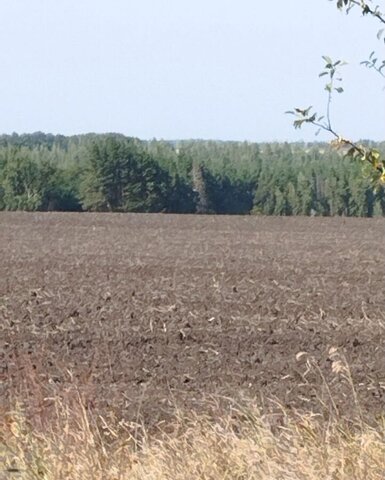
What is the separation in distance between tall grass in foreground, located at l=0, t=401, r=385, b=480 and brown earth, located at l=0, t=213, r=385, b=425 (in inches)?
17.8

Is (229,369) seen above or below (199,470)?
below

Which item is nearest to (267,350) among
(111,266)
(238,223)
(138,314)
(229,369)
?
(229,369)

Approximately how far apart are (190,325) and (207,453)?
8352 mm

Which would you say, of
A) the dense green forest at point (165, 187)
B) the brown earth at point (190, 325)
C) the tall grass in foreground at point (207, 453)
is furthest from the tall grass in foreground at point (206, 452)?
the dense green forest at point (165, 187)

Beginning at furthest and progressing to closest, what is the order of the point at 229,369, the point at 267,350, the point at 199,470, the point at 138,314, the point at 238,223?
the point at 238,223 → the point at 138,314 → the point at 267,350 → the point at 229,369 → the point at 199,470

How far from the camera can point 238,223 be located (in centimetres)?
4116

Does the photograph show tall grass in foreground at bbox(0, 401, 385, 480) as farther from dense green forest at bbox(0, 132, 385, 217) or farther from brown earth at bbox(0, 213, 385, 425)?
dense green forest at bbox(0, 132, 385, 217)

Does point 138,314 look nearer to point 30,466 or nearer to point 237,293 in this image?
point 237,293

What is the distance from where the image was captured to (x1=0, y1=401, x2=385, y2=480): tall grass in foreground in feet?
17.5

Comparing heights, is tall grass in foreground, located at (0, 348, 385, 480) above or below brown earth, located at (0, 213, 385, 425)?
above

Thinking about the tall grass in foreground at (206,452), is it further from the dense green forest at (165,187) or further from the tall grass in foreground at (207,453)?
the dense green forest at (165,187)

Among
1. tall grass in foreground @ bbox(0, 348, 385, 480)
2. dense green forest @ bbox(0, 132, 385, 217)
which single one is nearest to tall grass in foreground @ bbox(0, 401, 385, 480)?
tall grass in foreground @ bbox(0, 348, 385, 480)

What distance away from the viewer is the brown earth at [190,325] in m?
10.1

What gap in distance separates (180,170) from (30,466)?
2578 inches
